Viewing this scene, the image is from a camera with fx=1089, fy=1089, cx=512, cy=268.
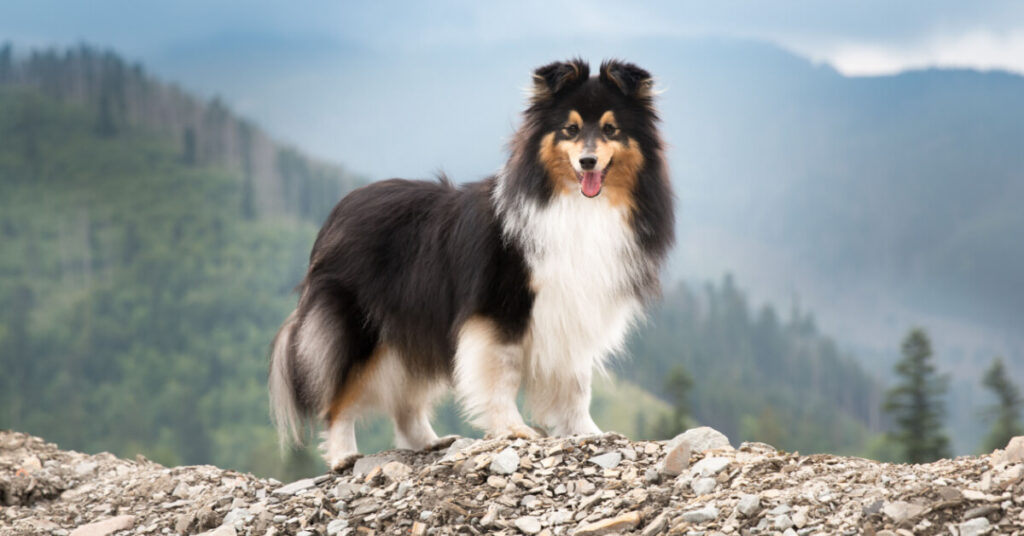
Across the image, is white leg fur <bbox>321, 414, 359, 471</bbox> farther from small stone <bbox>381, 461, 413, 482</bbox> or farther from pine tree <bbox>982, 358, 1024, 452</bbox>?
pine tree <bbox>982, 358, 1024, 452</bbox>

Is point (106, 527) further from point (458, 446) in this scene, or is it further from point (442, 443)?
point (458, 446)

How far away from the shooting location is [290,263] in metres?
118

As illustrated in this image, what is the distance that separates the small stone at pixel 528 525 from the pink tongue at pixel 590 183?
7.32ft

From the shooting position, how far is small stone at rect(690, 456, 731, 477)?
5941 mm

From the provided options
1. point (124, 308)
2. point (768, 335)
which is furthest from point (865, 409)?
point (124, 308)

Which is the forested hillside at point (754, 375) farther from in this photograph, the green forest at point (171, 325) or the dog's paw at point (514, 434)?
the dog's paw at point (514, 434)

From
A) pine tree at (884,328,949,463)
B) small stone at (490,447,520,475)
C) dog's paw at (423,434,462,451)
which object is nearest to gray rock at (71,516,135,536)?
dog's paw at (423,434,462,451)

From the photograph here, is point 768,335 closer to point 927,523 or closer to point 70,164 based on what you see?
point 70,164

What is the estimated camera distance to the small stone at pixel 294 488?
7.22 m

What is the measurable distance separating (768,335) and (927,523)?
361ft

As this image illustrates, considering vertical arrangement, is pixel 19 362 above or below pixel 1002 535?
below

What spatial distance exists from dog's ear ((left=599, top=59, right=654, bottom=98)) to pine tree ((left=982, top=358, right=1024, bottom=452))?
28642 millimetres

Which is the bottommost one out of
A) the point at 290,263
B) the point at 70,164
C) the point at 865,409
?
the point at 865,409

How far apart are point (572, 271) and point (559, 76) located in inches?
51.0
